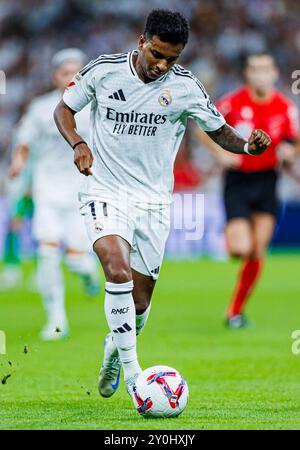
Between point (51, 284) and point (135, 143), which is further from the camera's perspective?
point (51, 284)

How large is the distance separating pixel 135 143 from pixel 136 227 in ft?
1.75

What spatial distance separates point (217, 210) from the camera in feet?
79.2

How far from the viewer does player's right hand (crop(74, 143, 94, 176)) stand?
22.4 feet

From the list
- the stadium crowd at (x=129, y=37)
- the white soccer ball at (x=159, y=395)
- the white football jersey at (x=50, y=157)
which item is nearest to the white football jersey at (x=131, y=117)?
the white soccer ball at (x=159, y=395)

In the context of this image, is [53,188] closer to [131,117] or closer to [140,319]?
[140,319]

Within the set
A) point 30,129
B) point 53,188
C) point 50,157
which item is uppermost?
point 30,129

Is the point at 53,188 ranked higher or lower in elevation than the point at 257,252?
higher

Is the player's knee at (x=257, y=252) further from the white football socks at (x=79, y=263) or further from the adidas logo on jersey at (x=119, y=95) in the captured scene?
the adidas logo on jersey at (x=119, y=95)

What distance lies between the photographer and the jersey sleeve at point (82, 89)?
732 centimetres

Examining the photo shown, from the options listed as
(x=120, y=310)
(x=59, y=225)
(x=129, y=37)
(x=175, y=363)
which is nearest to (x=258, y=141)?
(x=120, y=310)

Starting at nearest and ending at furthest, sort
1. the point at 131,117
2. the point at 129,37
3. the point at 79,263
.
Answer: the point at 131,117 < the point at 79,263 < the point at 129,37

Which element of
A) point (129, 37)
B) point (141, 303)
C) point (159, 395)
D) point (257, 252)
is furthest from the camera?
point (129, 37)

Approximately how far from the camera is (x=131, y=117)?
725 centimetres

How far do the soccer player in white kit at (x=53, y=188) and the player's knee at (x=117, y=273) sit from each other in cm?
467
